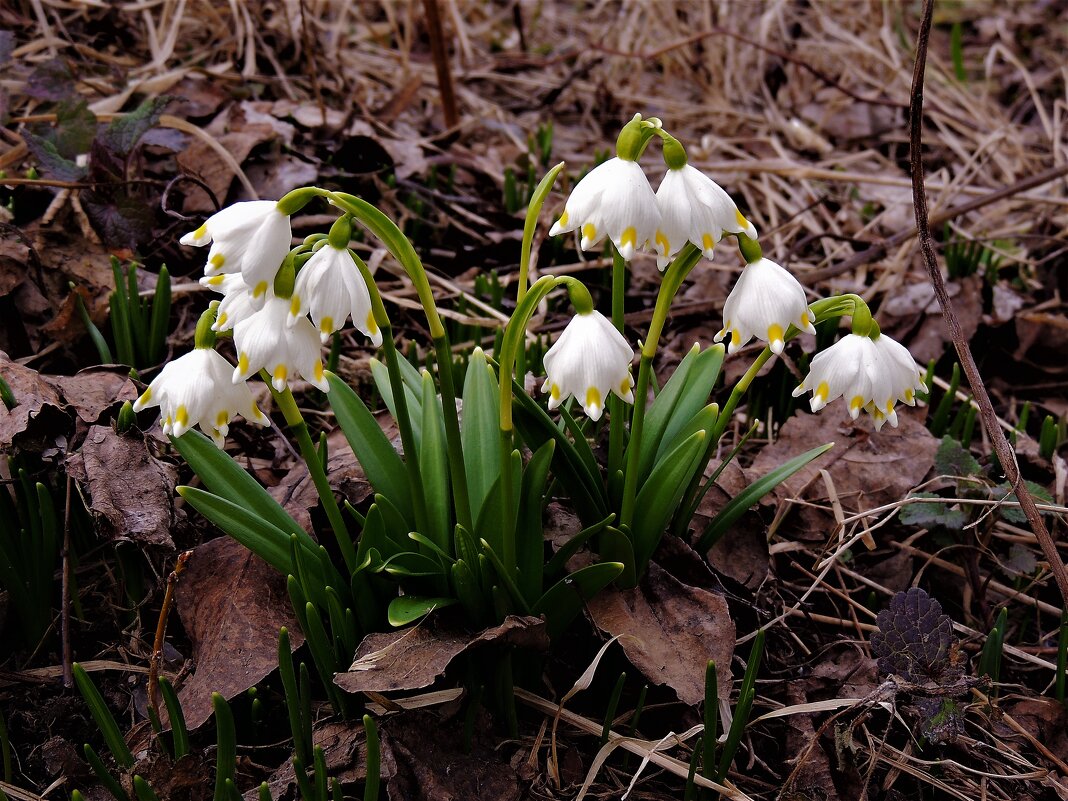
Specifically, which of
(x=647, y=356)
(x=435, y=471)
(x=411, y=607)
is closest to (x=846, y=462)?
(x=647, y=356)

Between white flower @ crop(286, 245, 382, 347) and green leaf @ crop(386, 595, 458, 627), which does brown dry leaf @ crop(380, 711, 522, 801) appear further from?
white flower @ crop(286, 245, 382, 347)

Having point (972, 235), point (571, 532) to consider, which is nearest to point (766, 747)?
point (571, 532)

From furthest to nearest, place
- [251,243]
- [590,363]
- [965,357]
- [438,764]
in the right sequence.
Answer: [965,357]
[438,764]
[590,363]
[251,243]

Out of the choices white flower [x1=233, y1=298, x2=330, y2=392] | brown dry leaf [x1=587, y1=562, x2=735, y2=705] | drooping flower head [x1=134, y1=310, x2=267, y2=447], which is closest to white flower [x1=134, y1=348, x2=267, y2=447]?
drooping flower head [x1=134, y1=310, x2=267, y2=447]

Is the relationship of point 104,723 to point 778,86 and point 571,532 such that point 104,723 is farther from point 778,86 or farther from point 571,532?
point 778,86

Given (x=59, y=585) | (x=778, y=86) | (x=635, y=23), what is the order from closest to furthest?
(x=59, y=585)
(x=778, y=86)
(x=635, y=23)

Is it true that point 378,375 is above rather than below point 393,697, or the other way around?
above

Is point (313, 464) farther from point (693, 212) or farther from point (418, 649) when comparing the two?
point (693, 212)
